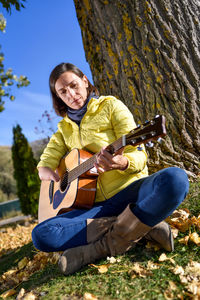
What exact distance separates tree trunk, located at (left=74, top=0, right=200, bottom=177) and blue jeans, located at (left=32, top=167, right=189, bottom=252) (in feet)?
2.99

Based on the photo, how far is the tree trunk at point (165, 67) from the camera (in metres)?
2.72

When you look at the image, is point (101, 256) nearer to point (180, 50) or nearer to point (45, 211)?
point (45, 211)

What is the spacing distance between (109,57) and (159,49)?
0.62 metres

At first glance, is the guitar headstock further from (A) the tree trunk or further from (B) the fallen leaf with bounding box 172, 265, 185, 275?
(A) the tree trunk

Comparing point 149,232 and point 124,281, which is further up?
point 149,232

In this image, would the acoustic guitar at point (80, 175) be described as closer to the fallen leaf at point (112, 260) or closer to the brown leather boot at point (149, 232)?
the brown leather boot at point (149, 232)

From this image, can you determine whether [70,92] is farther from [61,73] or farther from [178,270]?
[178,270]

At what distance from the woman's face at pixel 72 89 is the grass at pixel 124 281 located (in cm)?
146

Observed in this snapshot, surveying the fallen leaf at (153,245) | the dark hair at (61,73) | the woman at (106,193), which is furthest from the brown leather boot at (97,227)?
the dark hair at (61,73)

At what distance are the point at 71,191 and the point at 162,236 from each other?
3.00 ft

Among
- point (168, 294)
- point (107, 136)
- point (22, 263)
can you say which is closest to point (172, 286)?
point (168, 294)

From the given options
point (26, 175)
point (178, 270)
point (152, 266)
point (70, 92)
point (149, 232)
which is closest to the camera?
point (178, 270)

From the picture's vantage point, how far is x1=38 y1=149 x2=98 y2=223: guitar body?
2.18m

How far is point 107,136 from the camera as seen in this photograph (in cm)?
228
